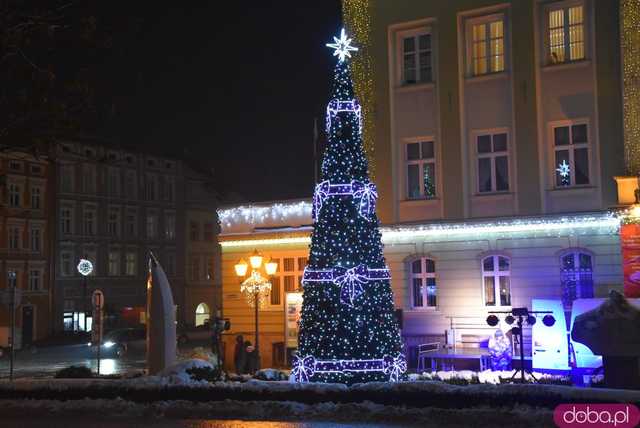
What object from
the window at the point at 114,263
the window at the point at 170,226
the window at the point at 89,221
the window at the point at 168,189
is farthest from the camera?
the window at the point at 170,226

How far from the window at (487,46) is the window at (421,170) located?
9.67ft

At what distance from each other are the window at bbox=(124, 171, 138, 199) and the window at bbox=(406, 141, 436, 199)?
47350 mm

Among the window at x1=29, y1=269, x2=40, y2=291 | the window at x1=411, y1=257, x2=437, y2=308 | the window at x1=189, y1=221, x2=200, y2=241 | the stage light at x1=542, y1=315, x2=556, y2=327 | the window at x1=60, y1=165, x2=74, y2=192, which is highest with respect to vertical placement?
the window at x1=60, y1=165, x2=74, y2=192

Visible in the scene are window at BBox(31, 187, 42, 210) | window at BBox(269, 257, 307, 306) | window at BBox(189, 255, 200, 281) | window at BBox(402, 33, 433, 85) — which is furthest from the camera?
window at BBox(189, 255, 200, 281)

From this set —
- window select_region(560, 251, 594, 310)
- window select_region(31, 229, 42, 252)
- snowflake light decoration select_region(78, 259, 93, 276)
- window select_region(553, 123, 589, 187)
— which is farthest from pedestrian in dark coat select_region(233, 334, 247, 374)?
window select_region(31, 229, 42, 252)

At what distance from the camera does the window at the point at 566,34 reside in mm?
24719

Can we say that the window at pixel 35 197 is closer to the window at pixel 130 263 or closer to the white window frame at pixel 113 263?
the white window frame at pixel 113 263

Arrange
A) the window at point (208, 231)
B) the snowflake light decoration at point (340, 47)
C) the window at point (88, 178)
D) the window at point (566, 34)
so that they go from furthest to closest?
the window at point (208, 231) → the window at point (88, 178) → the window at point (566, 34) → the snowflake light decoration at point (340, 47)

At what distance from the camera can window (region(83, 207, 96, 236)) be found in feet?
218

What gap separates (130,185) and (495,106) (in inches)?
1974

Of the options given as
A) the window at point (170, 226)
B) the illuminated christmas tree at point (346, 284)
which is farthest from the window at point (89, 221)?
the illuminated christmas tree at point (346, 284)

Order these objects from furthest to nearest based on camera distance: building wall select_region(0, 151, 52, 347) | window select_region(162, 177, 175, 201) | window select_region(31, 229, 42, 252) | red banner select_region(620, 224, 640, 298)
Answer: window select_region(162, 177, 175, 201)
window select_region(31, 229, 42, 252)
building wall select_region(0, 151, 52, 347)
red banner select_region(620, 224, 640, 298)

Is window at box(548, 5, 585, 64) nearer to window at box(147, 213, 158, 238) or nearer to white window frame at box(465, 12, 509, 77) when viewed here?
white window frame at box(465, 12, 509, 77)

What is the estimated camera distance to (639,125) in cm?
2352
